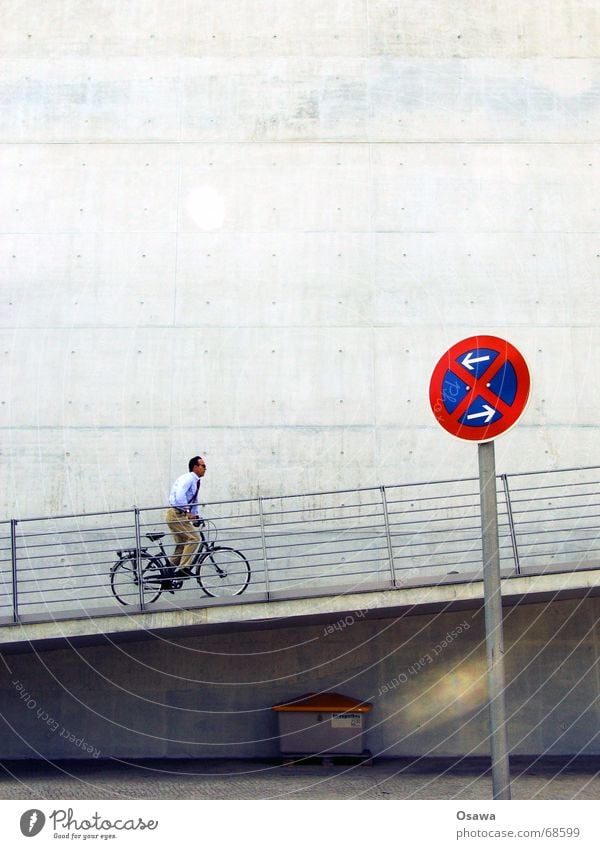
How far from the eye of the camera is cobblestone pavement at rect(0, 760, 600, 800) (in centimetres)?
835

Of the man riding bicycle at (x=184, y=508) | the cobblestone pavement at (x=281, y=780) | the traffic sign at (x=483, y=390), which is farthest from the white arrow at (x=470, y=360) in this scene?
the man riding bicycle at (x=184, y=508)

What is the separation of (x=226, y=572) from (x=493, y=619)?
237 inches

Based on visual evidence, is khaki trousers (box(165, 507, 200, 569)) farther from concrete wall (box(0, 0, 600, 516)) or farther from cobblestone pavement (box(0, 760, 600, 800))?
cobblestone pavement (box(0, 760, 600, 800))

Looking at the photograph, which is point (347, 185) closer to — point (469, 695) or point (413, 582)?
point (413, 582)

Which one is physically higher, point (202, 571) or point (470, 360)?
point (470, 360)

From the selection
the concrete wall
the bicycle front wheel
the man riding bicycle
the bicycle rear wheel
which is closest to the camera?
the man riding bicycle

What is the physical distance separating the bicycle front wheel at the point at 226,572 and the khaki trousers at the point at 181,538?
41 cm

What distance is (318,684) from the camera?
35.4 feet

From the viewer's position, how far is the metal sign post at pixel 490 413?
4.61 meters

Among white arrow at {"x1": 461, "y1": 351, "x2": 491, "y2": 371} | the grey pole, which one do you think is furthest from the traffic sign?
the grey pole

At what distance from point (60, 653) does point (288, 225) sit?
564cm

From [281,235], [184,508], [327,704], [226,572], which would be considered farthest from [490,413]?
[281,235]

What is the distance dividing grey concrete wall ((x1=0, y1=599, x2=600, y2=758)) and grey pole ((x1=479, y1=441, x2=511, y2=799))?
6.08 metres

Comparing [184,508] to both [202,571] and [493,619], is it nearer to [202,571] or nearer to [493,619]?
[202,571]
